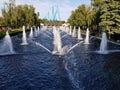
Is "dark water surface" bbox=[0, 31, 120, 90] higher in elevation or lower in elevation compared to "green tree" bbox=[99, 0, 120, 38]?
lower

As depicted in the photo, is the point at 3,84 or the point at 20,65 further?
the point at 20,65

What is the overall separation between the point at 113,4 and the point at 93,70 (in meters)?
22.4

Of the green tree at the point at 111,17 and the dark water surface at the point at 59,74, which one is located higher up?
the green tree at the point at 111,17

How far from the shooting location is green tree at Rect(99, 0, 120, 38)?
3466cm

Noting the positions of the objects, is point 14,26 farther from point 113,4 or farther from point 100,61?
point 100,61

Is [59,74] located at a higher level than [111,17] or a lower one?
lower

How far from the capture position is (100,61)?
17.6 m

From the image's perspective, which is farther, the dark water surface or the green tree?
the green tree

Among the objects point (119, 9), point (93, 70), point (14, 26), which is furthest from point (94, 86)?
point (14, 26)

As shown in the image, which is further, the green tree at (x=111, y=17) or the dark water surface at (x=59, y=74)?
the green tree at (x=111, y=17)

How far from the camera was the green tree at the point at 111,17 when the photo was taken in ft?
114

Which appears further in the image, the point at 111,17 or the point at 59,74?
the point at 111,17

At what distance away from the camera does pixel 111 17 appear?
3581cm

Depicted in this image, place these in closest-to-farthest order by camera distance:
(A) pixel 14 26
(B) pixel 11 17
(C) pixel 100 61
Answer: (C) pixel 100 61
(B) pixel 11 17
(A) pixel 14 26
